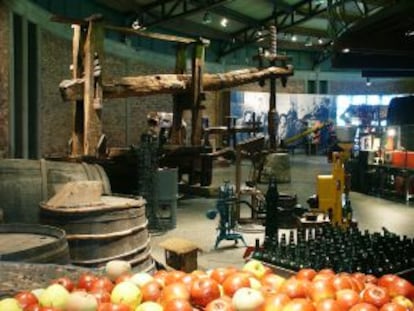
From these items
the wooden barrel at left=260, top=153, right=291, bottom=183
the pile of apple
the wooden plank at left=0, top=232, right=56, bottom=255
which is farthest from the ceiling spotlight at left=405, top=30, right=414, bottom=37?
the wooden barrel at left=260, top=153, right=291, bottom=183

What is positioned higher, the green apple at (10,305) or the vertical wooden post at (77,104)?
the vertical wooden post at (77,104)

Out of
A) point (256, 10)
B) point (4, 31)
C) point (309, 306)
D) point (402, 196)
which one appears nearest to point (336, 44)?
point (309, 306)

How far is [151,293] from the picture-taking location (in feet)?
7.82

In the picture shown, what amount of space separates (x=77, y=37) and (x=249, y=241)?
162 inches

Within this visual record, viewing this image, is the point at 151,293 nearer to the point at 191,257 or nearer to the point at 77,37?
the point at 191,257

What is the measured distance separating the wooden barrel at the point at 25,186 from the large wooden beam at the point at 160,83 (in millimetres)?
2560

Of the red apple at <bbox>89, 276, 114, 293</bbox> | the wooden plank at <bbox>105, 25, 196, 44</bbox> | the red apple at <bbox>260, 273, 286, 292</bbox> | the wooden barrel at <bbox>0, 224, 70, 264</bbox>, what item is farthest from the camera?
the wooden plank at <bbox>105, 25, 196, 44</bbox>

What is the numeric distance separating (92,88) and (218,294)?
6.10m

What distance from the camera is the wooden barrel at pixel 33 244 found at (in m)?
3.46

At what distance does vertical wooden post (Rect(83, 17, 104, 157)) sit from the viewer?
793cm

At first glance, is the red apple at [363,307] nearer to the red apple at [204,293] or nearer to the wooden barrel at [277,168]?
the red apple at [204,293]

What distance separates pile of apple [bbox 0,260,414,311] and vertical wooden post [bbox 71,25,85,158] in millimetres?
5904

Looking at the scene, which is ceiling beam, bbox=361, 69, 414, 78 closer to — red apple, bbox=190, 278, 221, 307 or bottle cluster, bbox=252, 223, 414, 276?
bottle cluster, bbox=252, 223, 414, 276

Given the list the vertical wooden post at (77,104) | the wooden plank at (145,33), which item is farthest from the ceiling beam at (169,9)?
the vertical wooden post at (77,104)
